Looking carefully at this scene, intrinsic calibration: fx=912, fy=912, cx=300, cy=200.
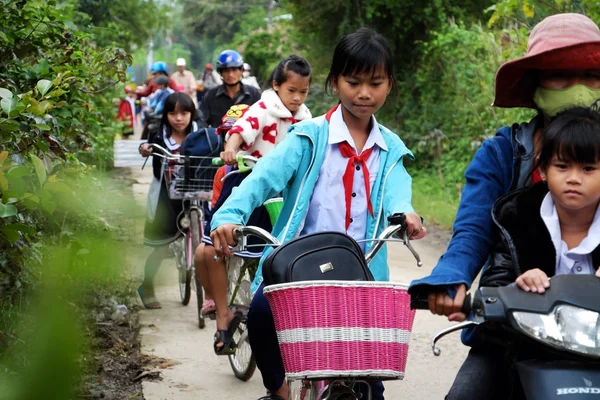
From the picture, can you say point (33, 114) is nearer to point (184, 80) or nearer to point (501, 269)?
point (501, 269)

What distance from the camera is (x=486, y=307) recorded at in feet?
6.84

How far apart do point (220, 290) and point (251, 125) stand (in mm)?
1064

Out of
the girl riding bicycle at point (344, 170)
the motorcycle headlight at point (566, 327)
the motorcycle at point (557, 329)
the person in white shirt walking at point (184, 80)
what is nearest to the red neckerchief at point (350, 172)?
the girl riding bicycle at point (344, 170)

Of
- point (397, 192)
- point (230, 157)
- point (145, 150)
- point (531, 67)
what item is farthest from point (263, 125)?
point (531, 67)

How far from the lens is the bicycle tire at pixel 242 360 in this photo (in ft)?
18.4

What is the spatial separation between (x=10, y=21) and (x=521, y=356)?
3344mm

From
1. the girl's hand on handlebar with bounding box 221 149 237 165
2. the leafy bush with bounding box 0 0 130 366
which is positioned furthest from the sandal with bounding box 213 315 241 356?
the leafy bush with bounding box 0 0 130 366

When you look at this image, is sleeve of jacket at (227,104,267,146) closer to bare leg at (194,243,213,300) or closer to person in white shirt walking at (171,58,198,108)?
bare leg at (194,243,213,300)

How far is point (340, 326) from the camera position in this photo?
2.72m

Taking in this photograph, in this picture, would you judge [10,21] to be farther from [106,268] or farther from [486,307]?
[106,268]

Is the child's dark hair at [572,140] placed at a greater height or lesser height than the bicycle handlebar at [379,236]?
greater

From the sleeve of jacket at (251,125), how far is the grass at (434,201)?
6.98 meters

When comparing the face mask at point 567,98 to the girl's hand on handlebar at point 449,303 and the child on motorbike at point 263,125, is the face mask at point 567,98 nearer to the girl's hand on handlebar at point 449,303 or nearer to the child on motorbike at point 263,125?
the girl's hand on handlebar at point 449,303

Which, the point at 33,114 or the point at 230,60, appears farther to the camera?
the point at 230,60
